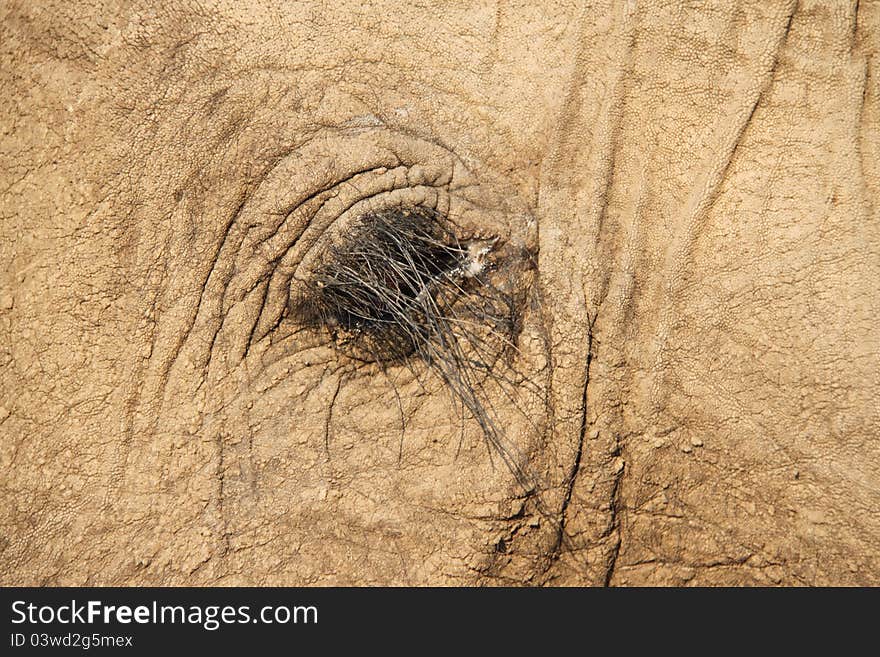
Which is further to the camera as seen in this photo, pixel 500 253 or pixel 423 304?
pixel 500 253

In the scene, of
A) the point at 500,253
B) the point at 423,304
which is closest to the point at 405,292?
the point at 423,304

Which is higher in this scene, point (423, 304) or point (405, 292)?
point (405, 292)

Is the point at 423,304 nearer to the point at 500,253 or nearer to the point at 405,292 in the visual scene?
the point at 405,292

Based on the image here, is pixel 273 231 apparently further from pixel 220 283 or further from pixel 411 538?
pixel 411 538
